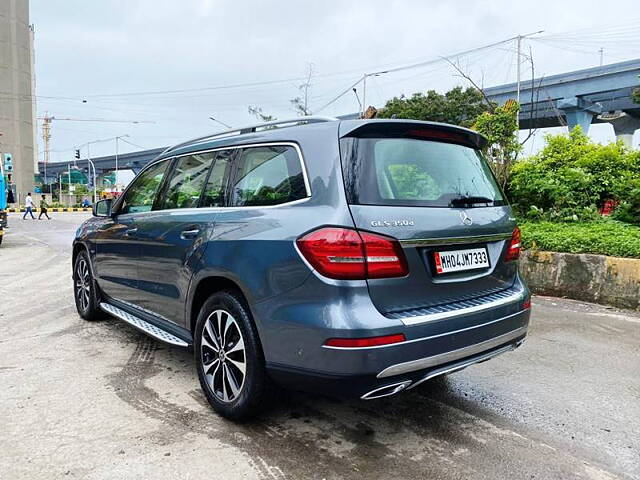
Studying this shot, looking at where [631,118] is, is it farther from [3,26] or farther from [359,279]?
[3,26]

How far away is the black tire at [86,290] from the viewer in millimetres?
5246

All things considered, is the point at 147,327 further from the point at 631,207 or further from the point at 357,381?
the point at 631,207

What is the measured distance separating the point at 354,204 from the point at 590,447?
1.91 metres

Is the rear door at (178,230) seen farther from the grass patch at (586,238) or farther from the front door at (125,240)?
the grass patch at (586,238)

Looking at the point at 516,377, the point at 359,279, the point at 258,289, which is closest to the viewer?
the point at 359,279

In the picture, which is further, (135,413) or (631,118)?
(631,118)

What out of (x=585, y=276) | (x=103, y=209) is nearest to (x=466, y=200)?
(x=103, y=209)

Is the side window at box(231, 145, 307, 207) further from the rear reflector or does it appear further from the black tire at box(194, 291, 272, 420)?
the rear reflector

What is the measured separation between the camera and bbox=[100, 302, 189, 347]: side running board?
360cm

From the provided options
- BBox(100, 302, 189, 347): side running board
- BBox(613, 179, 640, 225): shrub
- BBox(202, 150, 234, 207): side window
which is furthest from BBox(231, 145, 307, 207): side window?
BBox(613, 179, 640, 225): shrub

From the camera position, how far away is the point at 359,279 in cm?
243

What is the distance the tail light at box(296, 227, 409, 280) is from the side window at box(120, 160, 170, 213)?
86.1 inches

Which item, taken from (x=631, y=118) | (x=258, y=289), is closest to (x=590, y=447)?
(x=258, y=289)

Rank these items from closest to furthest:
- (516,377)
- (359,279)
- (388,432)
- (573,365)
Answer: (359,279) < (388,432) < (516,377) < (573,365)
